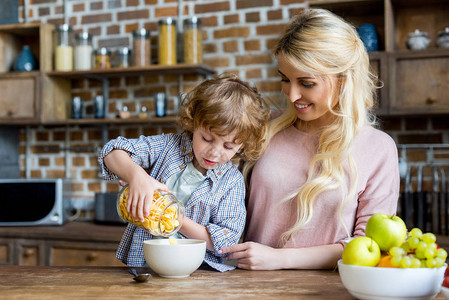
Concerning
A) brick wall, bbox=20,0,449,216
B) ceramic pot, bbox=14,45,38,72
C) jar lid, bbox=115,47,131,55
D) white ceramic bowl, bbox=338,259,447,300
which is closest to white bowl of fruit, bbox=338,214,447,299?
white ceramic bowl, bbox=338,259,447,300

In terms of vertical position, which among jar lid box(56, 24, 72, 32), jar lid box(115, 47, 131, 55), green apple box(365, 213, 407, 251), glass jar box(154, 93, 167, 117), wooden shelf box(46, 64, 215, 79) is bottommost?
green apple box(365, 213, 407, 251)

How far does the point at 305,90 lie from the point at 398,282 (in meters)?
0.68

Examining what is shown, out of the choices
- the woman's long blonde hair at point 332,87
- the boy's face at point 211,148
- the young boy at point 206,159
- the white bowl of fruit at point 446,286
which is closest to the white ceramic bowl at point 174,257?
the young boy at point 206,159

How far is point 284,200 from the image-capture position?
159cm

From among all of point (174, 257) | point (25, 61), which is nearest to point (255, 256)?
point (174, 257)

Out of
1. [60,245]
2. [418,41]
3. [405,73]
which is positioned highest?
[418,41]

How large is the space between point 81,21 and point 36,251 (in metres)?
1.46

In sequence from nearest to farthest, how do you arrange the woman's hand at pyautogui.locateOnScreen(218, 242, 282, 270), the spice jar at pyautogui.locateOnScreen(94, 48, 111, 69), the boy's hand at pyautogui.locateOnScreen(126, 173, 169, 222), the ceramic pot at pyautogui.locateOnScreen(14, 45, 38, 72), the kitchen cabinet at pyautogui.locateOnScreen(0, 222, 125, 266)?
Answer: the boy's hand at pyautogui.locateOnScreen(126, 173, 169, 222), the woman's hand at pyautogui.locateOnScreen(218, 242, 282, 270), the kitchen cabinet at pyautogui.locateOnScreen(0, 222, 125, 266), the spice jar at pyautogui.locateOnScreen(94, 48, 111, 69), the ceramic pot at pyautogui.locateOnScreen(14, 45, 38, 72)

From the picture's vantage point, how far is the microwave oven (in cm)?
320

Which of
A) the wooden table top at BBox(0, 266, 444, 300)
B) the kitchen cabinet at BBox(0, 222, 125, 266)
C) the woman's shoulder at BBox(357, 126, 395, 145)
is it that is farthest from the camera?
the kitchen cabinet at BBox(0, 222, 125, 266)

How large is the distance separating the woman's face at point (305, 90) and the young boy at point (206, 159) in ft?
0.34

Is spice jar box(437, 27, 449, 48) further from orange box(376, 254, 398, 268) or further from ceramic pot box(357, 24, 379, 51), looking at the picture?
orange box(376, 254, 398, 268)

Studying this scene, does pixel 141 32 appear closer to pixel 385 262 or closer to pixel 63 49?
pixel 63 49

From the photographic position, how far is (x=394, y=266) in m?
1.01
